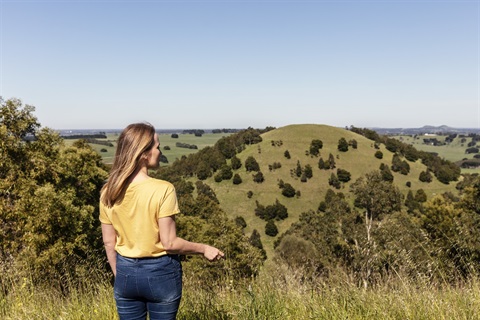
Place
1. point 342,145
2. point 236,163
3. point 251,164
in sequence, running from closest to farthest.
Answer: point 251,164 < point 236,163 < point 342,145

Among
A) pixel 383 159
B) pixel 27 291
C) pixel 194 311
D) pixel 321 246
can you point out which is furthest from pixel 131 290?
pixel 383 159

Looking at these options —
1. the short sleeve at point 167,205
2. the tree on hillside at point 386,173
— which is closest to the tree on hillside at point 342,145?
the tree on hillside at point 386,173

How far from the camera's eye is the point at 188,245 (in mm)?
2348

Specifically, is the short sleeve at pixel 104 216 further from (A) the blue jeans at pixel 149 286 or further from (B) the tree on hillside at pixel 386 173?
(B) the tree on hillside at pixel 386 173

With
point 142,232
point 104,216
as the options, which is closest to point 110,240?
point 104,216

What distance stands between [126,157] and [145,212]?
45 centimetres

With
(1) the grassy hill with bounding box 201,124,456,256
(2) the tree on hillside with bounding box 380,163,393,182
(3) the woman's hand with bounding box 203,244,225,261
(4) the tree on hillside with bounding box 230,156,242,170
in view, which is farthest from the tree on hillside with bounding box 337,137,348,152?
(3) the woman's hand with bounding box 203,244,225,261

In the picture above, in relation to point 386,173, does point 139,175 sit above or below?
above

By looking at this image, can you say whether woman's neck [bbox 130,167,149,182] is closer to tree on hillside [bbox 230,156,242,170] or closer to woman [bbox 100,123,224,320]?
woman [bbox 100,123,224,320]

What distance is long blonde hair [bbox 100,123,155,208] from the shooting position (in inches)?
90.9

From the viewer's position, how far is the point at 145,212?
2.29m

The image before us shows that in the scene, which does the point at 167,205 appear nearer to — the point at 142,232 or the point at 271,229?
the point at 142,232

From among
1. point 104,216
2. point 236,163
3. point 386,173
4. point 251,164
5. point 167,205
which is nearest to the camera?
point 167,205

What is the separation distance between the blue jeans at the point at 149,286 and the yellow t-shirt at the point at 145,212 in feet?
0.26
